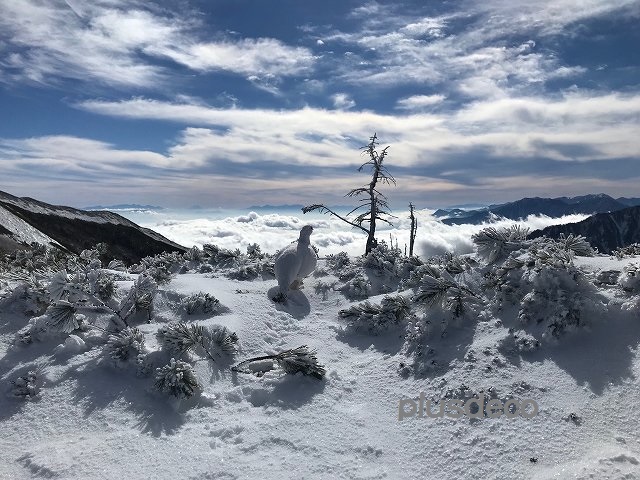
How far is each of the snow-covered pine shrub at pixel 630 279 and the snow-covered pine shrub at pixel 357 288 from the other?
5.97 m

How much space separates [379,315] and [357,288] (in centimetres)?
241

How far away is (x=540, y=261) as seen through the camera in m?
8.52

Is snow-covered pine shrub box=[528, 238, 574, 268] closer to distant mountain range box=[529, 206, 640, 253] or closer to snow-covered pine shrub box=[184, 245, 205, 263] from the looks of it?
snow-covered pine shrub box=[184, 245, 205, 263]

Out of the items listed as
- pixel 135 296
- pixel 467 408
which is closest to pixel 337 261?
pixel 135 296

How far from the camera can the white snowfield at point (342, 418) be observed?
5.41m

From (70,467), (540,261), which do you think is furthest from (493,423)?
(70,467)

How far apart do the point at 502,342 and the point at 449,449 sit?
2602 mm

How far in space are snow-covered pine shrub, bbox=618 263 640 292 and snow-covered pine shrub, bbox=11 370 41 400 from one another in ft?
34.5

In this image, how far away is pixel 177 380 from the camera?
6.98 m

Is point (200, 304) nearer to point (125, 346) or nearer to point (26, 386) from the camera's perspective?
point (125, 346)

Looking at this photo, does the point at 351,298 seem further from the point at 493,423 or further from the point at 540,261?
the point at 493,423

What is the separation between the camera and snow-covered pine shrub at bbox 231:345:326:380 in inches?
303

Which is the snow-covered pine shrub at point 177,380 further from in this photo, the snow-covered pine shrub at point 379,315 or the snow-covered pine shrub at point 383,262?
the snow-covered pine shrub at point 383,262

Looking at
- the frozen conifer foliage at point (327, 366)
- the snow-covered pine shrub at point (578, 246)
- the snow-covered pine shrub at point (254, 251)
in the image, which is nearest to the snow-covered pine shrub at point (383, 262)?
the frozen conifer foliage at point (327, 366)
